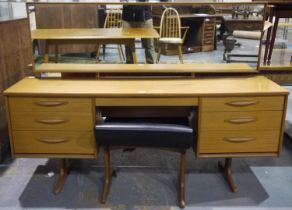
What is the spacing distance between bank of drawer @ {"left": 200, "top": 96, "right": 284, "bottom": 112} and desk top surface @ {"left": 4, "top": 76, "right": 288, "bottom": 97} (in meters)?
0.03

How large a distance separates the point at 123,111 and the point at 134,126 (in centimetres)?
41

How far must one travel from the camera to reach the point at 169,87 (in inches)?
70.3

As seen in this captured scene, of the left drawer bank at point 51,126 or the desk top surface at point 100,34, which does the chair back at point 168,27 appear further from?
the left drawer bank at point 51,126

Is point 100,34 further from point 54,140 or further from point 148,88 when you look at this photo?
point 54,140

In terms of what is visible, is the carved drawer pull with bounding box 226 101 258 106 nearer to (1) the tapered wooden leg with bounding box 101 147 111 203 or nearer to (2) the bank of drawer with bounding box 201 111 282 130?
(2) the bank of drawer with bounding box 201 111 282 130

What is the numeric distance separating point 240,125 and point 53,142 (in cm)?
108

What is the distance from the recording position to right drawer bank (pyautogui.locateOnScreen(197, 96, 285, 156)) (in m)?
1.69

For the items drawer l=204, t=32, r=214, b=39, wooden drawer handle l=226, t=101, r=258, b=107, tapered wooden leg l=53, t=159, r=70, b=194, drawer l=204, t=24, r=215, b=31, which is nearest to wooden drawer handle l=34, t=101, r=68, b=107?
tapered wooden leg l=53, t=159, r=70, b=194

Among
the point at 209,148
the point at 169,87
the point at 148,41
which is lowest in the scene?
the point at 209,148

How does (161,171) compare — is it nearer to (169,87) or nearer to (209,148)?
(209,148)

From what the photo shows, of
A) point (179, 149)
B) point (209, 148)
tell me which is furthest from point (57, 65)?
point (209, 148)

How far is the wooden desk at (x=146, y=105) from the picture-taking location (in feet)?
5.50

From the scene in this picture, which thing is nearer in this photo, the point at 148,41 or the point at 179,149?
the point at 179,149

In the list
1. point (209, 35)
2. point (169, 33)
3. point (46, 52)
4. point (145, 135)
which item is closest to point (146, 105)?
point (145, 135)
